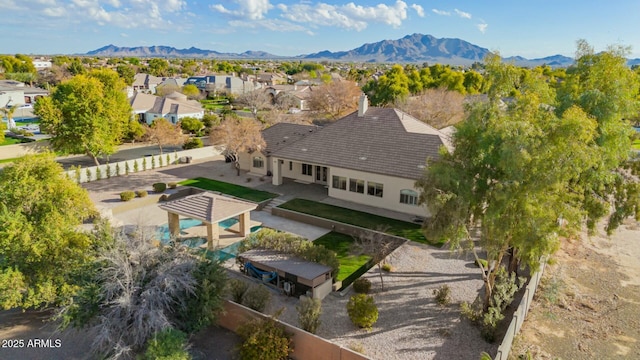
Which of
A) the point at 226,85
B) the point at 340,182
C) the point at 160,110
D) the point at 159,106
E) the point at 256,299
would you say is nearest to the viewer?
the point at 256,299

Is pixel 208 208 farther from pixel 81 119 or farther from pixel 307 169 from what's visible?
pixel 81 119

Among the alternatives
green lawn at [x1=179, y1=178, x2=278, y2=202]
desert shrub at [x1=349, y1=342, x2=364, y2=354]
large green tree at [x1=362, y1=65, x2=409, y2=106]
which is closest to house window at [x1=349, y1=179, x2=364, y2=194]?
green lawn at [x1=179, y1=178, x2=278, y2=202]

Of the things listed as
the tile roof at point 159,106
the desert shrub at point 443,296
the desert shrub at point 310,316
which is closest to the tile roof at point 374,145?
the desert shrub at point 443,296

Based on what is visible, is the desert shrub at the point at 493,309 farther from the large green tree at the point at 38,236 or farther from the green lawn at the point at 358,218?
the large green tree at the point at 38,236

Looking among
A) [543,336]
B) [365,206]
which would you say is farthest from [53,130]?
[543,336]

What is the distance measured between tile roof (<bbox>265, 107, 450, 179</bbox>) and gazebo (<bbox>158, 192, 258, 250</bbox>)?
28.7 ft

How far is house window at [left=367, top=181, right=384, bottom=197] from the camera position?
100ft

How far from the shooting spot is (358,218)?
28.7 m

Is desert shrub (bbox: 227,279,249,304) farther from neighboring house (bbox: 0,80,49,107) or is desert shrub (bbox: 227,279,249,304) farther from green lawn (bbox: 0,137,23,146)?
neighboring house (bbox: 0,80,49,107)

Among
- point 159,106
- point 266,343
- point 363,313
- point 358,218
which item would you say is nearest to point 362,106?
point 358,218

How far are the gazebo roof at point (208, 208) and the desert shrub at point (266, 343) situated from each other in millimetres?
9698

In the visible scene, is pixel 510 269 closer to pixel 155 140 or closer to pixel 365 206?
pixel 365 206

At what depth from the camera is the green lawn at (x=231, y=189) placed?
109 feet

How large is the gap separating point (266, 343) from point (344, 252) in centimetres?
1047
